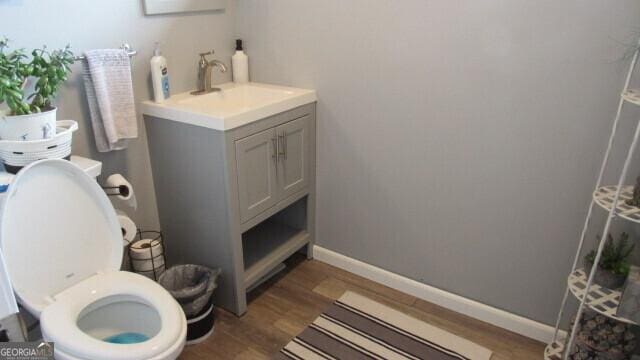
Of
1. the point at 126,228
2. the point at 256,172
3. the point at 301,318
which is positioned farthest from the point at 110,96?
the point at 301,318

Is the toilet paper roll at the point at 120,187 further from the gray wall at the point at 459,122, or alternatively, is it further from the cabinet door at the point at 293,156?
the gray wall at the point at 459,122

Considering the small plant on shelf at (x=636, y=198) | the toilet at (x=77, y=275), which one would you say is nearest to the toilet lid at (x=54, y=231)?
the toilet at (x=77, y=275)

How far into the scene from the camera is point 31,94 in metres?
1.52

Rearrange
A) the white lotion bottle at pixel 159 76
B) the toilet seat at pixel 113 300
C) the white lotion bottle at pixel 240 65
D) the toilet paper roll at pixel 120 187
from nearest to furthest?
the toilet seat at pixel 113 300 < the toilet paper roll at pixel 120 187 < the white lotion bottle at pixel 159 76 < the white lotion bottle at pixel 240 65

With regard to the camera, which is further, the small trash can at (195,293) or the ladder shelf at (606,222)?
the small trash can at (195,293)

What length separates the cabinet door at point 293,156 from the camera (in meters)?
2.04

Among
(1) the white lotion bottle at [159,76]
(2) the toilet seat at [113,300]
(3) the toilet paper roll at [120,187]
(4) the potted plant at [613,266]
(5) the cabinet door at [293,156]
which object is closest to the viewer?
(2) the toilet seat at [113,300]

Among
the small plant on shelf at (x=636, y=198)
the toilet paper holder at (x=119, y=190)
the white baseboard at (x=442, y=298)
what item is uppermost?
the small plant on shelf at (x=636, y=198)

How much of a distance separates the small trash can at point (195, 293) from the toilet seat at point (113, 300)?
0.26 m

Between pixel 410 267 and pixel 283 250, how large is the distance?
641mm

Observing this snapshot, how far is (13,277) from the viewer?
139 cm

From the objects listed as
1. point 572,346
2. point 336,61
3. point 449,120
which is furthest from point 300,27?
point 572,346

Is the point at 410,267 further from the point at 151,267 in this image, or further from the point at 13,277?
the point at 13,277

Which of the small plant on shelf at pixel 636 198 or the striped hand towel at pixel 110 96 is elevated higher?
the striped hand towel at pixel 110 96
